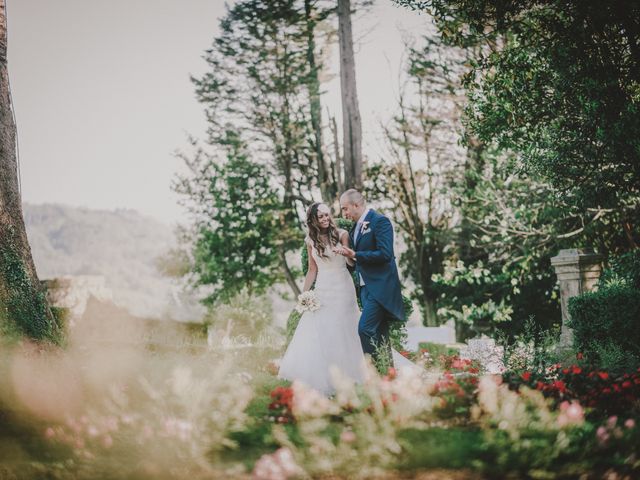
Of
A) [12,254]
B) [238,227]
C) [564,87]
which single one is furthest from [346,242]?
[238,227]

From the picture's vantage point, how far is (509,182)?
13.1 m

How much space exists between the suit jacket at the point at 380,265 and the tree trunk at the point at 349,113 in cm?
841

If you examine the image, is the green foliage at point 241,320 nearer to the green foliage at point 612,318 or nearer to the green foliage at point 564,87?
the green foliage at point 612,318

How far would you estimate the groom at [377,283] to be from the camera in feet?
18.9

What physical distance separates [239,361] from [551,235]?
782cm

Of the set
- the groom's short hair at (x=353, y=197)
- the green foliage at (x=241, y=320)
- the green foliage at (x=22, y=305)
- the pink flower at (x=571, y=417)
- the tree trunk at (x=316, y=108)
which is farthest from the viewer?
the tree trunk at (x=316, y=108)

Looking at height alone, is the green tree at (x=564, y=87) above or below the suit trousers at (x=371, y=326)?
above

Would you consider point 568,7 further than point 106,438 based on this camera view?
Yes

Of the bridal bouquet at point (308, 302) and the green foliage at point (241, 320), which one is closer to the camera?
the bridal bouquet at point (308, 302)

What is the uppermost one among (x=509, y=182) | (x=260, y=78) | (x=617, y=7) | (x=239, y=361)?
(x=260, y=78)

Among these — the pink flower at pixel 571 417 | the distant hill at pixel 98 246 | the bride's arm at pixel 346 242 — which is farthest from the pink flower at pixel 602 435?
the distant hill at pixel 98 246

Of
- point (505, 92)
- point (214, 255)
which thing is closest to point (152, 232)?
point (214, 255)

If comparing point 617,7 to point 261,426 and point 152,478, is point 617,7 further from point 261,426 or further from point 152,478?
point 152,478

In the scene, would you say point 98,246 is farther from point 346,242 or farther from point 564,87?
point 564,87
